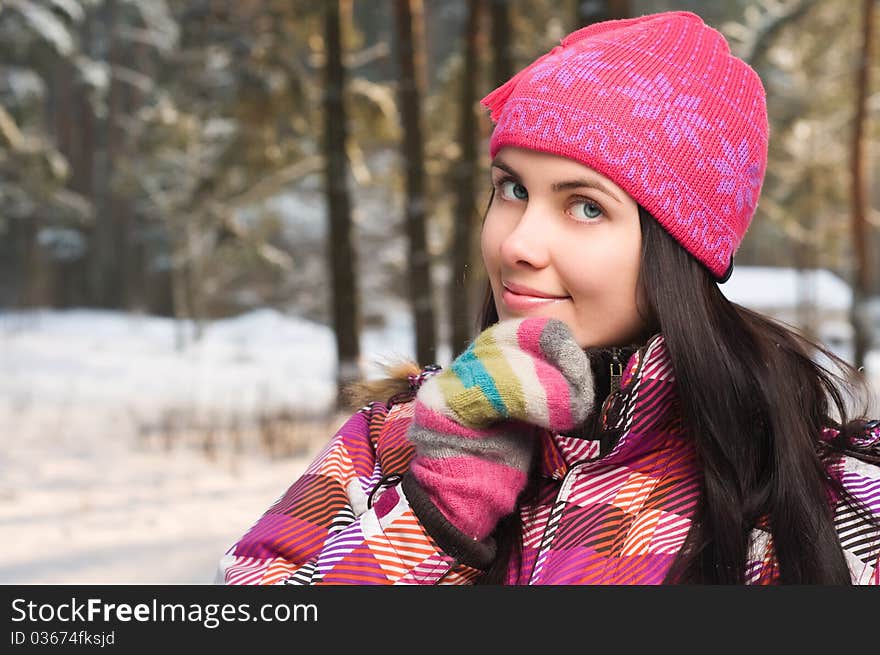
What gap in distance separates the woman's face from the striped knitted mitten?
0.49 ft

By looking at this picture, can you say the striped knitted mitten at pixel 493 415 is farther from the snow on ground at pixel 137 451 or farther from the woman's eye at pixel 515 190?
the snow on ground at pixel 137 451

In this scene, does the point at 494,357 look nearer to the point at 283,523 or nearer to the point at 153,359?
the point at 283,523

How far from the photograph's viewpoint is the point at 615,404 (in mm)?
1900

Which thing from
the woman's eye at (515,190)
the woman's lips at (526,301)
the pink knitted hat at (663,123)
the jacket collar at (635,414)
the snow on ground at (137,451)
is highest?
the pink knitted hat at (663,123)

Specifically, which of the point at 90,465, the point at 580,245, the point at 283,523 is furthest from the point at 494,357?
the point at 90,465

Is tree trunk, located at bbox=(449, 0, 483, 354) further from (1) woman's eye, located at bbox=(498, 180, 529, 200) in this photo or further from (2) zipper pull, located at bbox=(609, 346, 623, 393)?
(2) zipper pull, located at bbox=(609, 346, 623, 393)

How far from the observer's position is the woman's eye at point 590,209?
6.61 feet

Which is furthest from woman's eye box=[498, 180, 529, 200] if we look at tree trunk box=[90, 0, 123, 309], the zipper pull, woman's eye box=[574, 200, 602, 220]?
tree trunk box=[90, 0, 123, 309]

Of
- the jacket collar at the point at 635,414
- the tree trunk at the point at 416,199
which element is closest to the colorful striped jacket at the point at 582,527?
the jacket collar at the point at 635,414

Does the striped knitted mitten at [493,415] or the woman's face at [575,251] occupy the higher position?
the woman's face at [575,251]

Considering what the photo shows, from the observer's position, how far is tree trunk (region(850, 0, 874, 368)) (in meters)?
13.1

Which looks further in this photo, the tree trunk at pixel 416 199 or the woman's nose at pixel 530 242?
the tree trunk at pixel 416 199

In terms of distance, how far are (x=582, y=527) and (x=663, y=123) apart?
2.97 feet

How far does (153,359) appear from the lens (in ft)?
66.9
